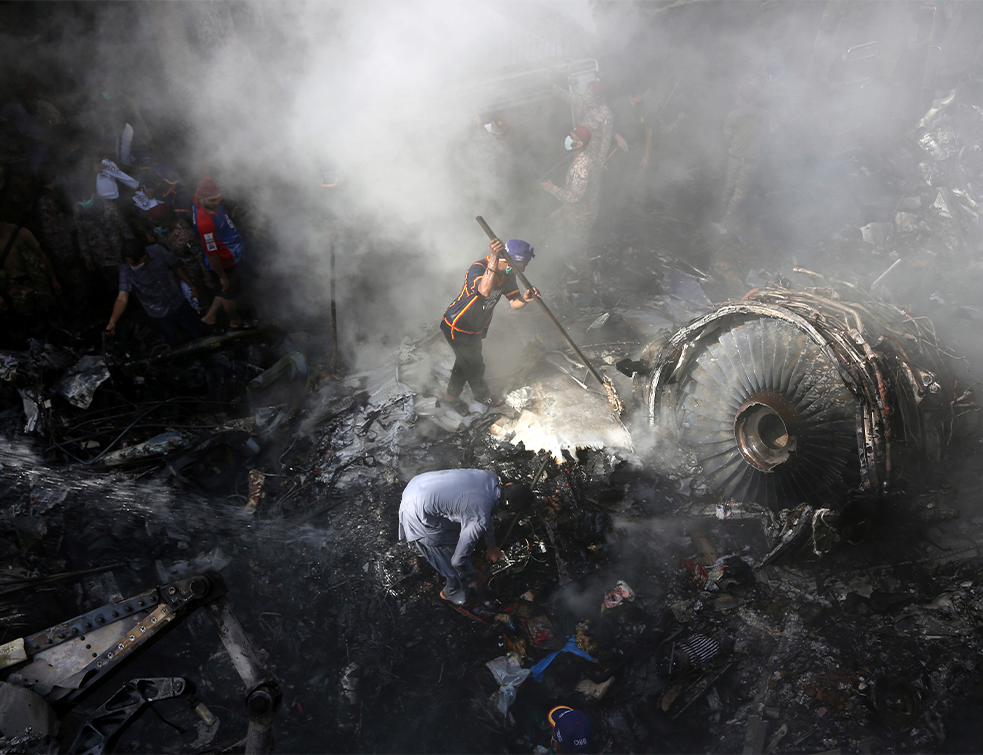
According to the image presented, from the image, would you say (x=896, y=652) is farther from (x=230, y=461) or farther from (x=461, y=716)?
(x=230, y=461)

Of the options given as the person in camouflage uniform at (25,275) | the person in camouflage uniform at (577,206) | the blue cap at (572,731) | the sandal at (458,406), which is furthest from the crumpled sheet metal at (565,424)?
the person in camouflage uniform at (25,275)

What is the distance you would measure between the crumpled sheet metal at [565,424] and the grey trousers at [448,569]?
137 cm

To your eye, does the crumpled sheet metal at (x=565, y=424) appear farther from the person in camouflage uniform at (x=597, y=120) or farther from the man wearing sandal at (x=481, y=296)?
the person in camouflage uniform at (x=597, y=120)

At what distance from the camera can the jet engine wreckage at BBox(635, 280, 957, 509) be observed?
2961mm

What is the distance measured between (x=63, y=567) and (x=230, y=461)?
1497 millimetres

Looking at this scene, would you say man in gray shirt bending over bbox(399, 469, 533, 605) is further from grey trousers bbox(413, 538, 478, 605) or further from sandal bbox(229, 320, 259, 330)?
sandal bbox(229, 320, 259, 330)

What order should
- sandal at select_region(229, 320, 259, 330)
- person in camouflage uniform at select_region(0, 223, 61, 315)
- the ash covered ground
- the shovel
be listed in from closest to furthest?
the ash covered ground → the shovel → person in camouflage uniform at select_region(0, 223, 61, 315) → sandal at select_region(229, 320, 259, 330)

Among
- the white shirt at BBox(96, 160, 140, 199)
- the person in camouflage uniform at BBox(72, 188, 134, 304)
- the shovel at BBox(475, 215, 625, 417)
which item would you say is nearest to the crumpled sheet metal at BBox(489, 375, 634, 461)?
the shovel at BBox(475, 215, 625, 417)

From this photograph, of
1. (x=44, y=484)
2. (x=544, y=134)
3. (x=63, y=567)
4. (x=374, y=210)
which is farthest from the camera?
(x=544, y=134)

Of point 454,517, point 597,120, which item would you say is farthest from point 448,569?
point 597,120

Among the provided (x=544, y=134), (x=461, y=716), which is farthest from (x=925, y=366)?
(x=544, y=134)

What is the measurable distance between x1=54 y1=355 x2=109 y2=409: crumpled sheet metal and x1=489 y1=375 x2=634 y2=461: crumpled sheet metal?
4097mm

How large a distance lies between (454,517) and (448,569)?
0.52m

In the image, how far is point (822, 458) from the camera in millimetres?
3395
